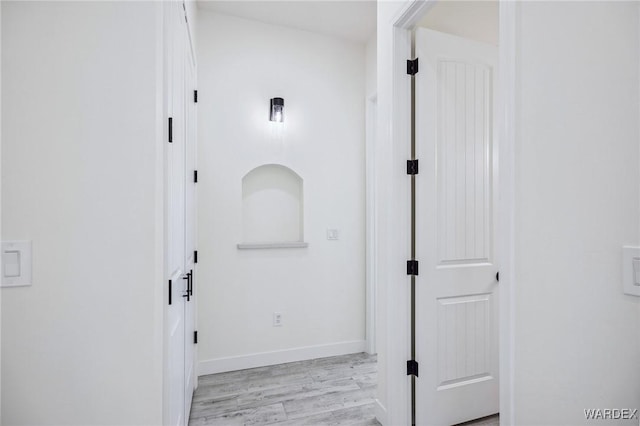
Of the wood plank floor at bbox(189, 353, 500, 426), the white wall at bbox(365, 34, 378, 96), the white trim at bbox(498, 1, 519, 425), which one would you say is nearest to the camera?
the white trim at bbox(498, 1, 519, 425)

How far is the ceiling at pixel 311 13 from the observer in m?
2.65

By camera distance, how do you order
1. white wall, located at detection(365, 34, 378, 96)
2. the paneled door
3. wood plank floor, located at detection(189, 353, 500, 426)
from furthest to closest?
1. white wall, located at detection(365, 34, 378, 96)
2. wood plank floor, located at detection(189, 353, 500, 426)
3. the paneled door

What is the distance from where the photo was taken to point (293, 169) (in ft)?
9.83

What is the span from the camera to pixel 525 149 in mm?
1105

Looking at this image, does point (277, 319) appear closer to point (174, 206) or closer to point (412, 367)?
point (412, 367)

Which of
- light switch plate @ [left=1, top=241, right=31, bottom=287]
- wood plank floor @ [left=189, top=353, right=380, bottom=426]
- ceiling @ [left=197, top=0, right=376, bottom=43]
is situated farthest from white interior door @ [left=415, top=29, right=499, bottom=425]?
light switch plate @ [left=1, top=241, right=31, bottom=287]

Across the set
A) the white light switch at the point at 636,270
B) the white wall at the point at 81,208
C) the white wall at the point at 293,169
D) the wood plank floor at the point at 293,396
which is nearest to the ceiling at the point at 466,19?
the white wall at the point at 293,169

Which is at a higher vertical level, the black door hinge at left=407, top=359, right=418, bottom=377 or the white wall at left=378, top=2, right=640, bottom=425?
the white wall at left=378, top=2, right=640, bottom=425

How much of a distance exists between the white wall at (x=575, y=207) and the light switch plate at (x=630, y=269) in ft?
0.06

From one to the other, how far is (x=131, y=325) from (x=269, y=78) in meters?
2.41

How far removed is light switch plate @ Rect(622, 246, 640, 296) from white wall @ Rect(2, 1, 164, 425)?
1.30m

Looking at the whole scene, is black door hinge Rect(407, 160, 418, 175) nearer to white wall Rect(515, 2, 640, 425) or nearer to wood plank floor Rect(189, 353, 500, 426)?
white wall Rect(515, 2, 640, 425)

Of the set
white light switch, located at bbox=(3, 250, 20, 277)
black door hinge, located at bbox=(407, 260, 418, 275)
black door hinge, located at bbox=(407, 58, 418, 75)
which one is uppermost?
black door hinge, located at bbox=(407, 58, 418, 75)

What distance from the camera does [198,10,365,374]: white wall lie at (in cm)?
275
